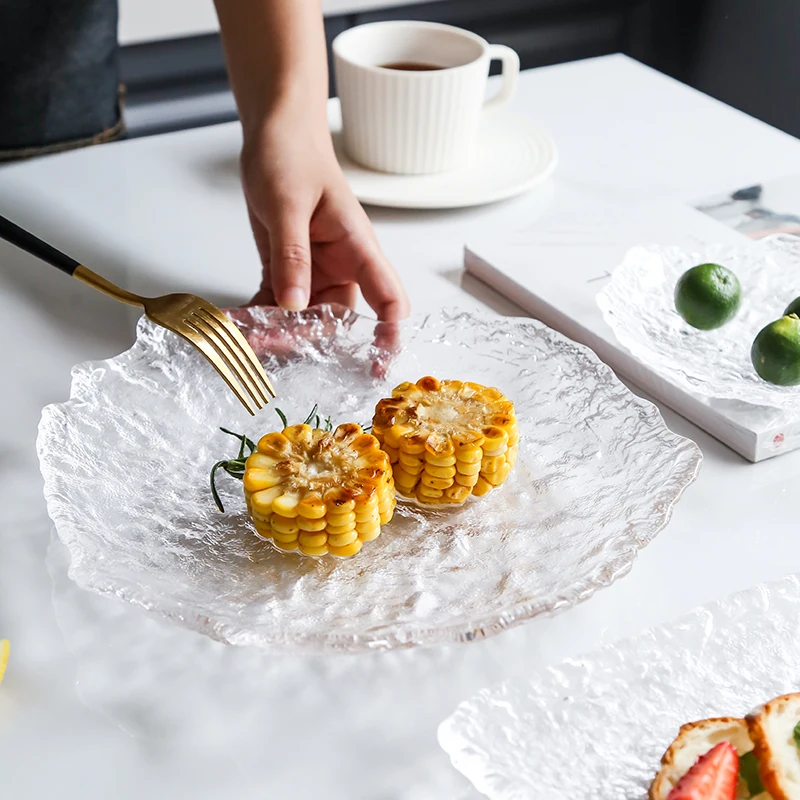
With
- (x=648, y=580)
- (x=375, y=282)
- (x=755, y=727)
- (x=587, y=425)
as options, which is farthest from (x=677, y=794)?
(x=375, y=282)

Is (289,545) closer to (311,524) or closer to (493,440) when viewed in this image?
(311,524)

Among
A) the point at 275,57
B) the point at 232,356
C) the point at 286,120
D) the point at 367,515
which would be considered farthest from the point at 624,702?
the point at 275,57

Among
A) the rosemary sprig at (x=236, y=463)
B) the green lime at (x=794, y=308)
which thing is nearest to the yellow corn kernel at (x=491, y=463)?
the rosemary sprig at (x=236, y=463)

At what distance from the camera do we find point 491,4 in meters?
3.11

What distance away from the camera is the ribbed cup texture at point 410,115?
4.05ft

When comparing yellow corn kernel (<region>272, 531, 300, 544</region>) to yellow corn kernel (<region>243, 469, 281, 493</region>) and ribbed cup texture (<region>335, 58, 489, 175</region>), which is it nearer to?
yellow corn kernel (<region>243, 469, 281, 493</region>)

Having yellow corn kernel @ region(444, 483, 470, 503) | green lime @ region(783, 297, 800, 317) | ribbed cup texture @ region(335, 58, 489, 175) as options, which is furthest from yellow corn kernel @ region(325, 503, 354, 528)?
ribbed cup texture @ region(335, 58, 489, 175)

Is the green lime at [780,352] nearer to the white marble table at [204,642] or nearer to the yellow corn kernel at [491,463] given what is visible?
the white marble table at [204,642]

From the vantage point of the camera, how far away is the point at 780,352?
0.88 m

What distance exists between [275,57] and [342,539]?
0.73m

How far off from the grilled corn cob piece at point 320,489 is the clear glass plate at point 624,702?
0.55 feet

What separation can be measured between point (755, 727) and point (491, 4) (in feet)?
9.48

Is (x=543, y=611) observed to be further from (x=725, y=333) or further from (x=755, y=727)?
(x=725, y=333)

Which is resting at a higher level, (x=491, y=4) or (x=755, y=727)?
(x=755, y=727)
